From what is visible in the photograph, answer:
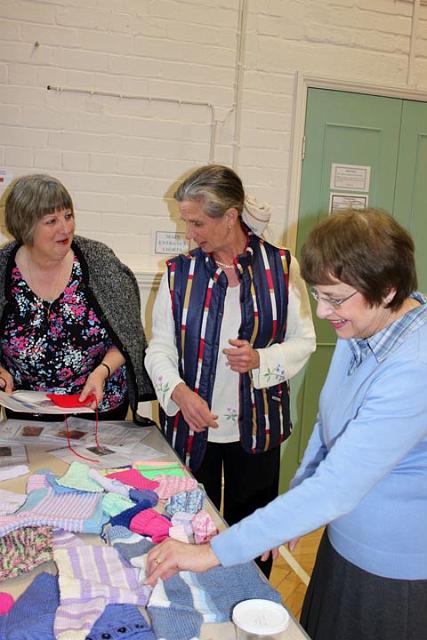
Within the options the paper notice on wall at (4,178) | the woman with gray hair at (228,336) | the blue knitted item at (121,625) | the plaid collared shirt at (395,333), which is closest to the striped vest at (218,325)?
the woman with gray hair at (228,336)

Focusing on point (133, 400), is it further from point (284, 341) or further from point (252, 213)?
point (252, 213)

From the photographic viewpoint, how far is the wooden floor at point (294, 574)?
248 cm

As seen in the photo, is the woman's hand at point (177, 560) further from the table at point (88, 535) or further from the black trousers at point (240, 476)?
the black trousers at point (240, 476)

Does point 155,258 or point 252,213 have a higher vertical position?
point 252,213

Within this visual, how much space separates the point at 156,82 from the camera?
3053 millimetres

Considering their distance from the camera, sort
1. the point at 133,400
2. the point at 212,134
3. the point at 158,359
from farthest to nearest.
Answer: the point at 212,134
the point at 133,400
the point at 158,359

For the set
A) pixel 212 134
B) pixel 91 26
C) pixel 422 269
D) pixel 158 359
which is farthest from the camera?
pixel 422 269

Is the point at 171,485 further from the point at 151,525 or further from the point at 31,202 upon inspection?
the point at 31,202

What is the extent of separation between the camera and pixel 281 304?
6.38 ft

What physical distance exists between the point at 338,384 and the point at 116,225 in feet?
6.64

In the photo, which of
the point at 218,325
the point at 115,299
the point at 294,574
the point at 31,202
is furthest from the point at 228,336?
the point at 294,574

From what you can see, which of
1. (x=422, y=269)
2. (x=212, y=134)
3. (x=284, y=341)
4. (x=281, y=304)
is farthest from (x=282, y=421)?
(x=422, y=269)

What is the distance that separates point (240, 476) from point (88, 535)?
→ 0.71 metres

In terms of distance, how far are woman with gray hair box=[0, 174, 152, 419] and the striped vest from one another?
0.20m
